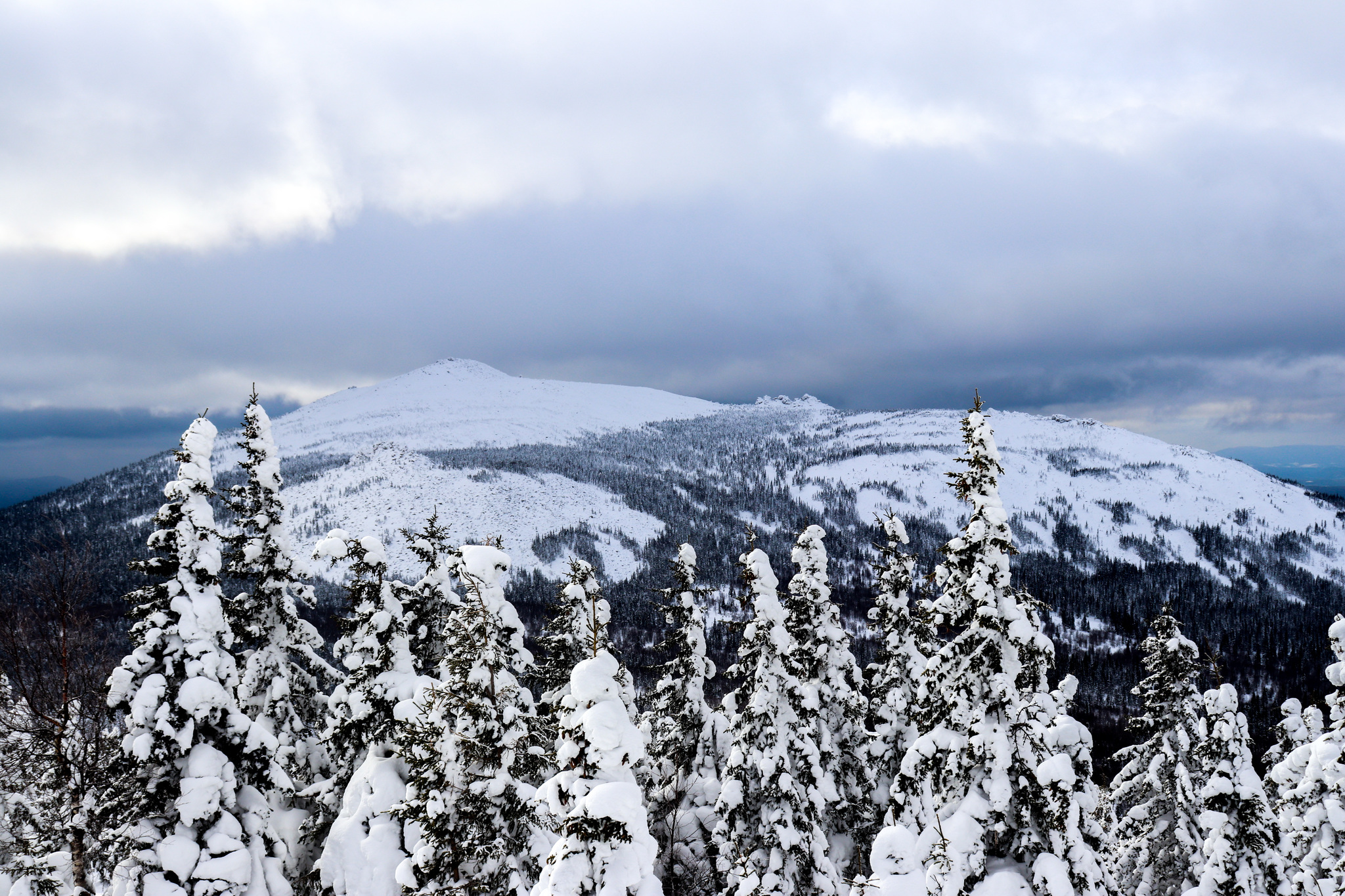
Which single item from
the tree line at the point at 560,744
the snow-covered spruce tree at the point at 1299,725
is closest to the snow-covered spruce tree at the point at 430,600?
the tree line at the point at 560,744

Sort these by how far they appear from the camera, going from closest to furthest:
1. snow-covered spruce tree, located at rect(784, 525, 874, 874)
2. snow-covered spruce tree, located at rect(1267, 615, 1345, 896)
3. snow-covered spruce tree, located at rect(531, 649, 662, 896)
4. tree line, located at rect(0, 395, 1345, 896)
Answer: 1. snow-covered spruce tree, located at rect(531, 649, 662, 896)
2. tree line, located at rect(0, 395, 1345, 896)
3. snow-covered spruce tree, located at rect(1267, 615, 1345, 896)
4. snow-covered spruce tree, located at rect(784, 525, 874, 874)

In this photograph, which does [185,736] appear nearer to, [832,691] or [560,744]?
[560,744]

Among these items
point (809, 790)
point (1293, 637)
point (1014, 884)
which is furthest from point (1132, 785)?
point (1293, 637)

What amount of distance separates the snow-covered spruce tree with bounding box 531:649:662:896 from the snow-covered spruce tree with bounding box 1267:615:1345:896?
1840 cm

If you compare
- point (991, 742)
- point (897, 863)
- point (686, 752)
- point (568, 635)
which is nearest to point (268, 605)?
point (568, 635)

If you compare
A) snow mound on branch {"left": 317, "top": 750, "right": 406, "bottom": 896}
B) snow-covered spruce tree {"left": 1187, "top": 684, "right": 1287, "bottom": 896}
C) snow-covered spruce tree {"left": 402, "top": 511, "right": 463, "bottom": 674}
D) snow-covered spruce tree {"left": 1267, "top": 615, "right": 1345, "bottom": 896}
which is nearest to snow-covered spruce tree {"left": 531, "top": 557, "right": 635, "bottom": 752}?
snow-covered spruce tree {"left": 402, "top": 511, "right": 463, "bottom": 674}

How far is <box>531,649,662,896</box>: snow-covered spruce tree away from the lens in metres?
9.31

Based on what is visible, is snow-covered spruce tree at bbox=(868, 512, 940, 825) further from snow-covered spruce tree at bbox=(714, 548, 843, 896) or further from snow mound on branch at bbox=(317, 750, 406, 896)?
snow mound on branch at bbox=(317, 750, 406, 896)

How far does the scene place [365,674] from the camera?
622 inches

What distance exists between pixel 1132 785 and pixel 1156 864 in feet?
7.57

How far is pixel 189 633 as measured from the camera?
499 inches

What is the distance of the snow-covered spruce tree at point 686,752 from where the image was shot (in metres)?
21.3

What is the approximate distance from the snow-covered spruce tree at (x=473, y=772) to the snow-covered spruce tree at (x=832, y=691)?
9.69m

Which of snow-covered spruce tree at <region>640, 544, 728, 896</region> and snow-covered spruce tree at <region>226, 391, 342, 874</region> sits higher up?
snow-covered spruce tree at <region>226, 391, 342, 874</region>
